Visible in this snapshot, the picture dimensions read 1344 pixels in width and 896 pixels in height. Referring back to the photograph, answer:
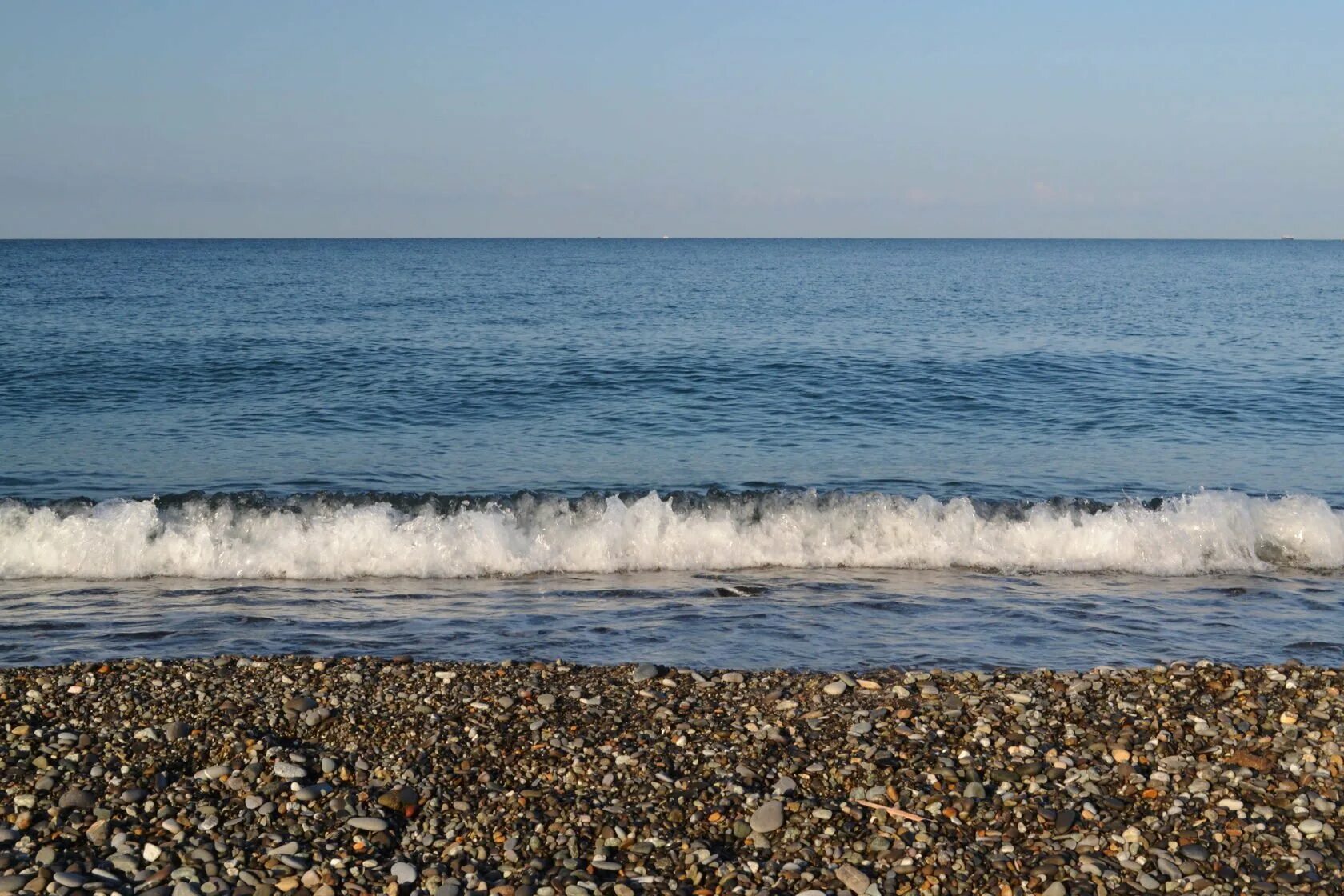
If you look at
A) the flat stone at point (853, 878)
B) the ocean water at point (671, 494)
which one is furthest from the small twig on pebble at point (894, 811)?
the ocean water at point (671, 494)

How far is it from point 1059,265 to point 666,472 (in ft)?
358

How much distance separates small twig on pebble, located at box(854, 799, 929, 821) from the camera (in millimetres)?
6352

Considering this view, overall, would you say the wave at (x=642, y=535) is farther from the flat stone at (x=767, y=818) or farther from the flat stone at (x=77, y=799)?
the flat stone at (x=767, y=818)

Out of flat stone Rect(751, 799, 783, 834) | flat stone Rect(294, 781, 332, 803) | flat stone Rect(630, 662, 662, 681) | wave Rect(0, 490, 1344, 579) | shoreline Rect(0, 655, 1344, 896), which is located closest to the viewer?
shoreline Rect(0, 655, 1344, 896)

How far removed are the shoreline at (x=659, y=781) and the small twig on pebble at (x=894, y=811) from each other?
18 mm

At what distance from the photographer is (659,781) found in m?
6.72

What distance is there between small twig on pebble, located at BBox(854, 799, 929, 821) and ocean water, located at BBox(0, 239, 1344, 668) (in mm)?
3323

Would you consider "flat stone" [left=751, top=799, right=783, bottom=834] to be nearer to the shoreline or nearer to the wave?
the shoreline

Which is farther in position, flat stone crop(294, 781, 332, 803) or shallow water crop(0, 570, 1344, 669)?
shallow water crop(0, 570, 1344, 669)

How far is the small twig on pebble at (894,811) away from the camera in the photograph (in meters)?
6.35

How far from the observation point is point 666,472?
18.4 m

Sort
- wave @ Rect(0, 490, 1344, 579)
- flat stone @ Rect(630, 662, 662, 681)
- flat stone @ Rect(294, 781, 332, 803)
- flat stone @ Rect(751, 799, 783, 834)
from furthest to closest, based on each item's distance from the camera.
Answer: wave @ Rect(0, 490, 1344, 579)
flat stone @ Rect(630, 662, 662, 681)
flat stone @ Rect(294, 781, 332, 803)
flat stone @ Rect(751, 799, 783, 834)

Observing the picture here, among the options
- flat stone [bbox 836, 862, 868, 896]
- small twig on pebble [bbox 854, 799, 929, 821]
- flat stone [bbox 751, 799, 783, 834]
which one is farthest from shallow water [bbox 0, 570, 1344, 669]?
flat stone [bbox 836, 862, 868, 896]

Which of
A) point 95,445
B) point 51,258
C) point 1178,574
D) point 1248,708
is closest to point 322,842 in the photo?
point 1248,708
